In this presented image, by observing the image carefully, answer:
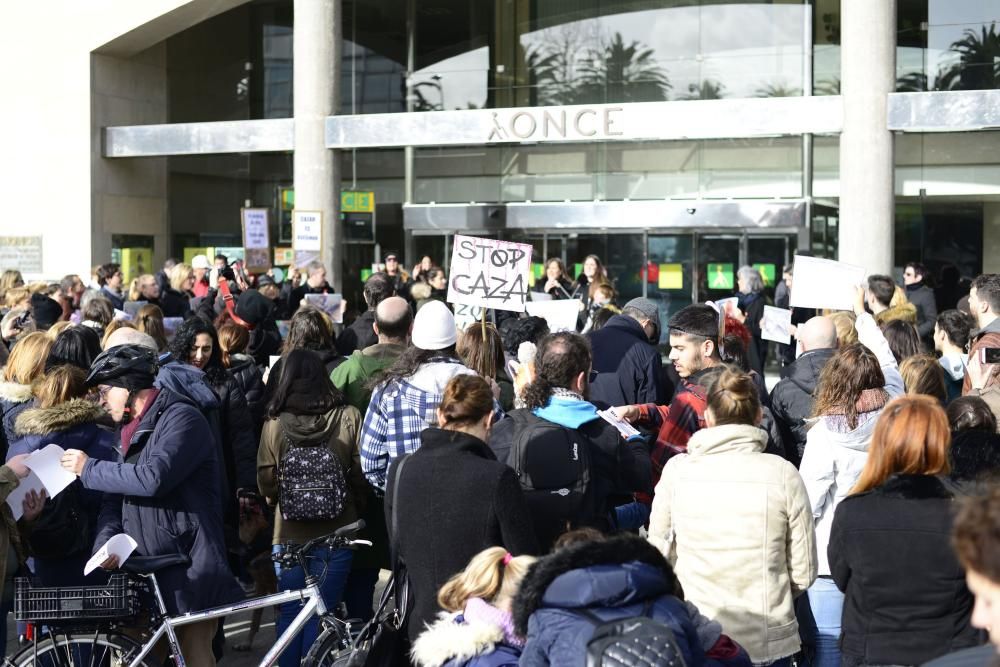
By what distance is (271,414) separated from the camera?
6699 millimetres

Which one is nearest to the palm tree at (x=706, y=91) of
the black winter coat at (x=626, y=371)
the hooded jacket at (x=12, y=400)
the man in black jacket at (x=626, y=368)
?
the man in black jacket at (x=626, y=368)

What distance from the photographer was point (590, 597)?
10.5ft

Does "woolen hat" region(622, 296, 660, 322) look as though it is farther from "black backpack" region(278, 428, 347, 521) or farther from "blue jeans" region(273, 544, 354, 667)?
"blue jeans" region(273, 544, 354, 667)

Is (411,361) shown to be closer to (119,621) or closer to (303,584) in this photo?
(303,584)

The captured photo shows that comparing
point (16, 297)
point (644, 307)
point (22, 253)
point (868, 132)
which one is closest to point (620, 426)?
point (644, 307)

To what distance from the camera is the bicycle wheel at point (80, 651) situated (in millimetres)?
5297

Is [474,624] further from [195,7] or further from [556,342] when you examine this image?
[195,7]

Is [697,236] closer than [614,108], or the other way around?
[614,108]

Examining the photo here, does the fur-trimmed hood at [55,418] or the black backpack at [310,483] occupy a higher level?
the fur-trimmed hood at [55,418]

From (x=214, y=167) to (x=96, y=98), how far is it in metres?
5.07

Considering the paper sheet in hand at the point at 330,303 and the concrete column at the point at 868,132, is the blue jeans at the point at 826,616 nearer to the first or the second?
the paper sheet in hand at the point at 330,303

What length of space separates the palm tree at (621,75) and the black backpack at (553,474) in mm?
18043

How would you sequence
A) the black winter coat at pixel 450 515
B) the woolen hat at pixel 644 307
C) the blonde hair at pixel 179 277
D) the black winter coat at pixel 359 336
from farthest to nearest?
the blonde hair at pixel 179 277 → the black winter coat at pixel 359 336 → the woolen hat at pixel 644 307 → the black winter coat at pixel 450 515

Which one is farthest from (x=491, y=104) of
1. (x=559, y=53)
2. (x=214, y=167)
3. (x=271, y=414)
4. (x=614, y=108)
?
(x=271, y=414)
